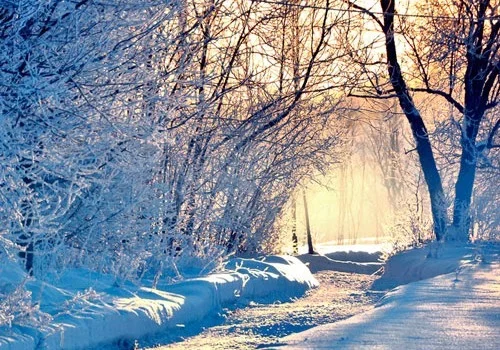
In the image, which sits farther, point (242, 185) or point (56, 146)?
point (242, 185)

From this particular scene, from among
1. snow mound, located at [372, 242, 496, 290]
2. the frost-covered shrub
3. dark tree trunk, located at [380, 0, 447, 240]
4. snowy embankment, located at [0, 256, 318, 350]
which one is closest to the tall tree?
dark tree trunk, located at [380, 0, 447, 240]

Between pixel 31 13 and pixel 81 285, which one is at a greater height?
pixel 31 13

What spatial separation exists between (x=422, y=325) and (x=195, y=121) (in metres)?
6.10

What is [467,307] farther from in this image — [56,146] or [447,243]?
[447,243]

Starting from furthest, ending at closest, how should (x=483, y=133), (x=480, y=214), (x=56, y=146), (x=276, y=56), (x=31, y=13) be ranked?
(x=483, y=133), (x=480, y=214), (x=276, y=56), (x=56, y=146), (x=31, y=13)

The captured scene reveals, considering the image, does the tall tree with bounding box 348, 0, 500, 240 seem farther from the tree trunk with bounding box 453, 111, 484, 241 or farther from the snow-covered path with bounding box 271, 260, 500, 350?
the snow-covered path with bounding box 271, 260, 500, 350

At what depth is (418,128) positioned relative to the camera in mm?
19203

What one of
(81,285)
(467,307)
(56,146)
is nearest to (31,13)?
(56,146)

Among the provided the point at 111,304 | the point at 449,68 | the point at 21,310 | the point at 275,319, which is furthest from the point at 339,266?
the point at 21,310

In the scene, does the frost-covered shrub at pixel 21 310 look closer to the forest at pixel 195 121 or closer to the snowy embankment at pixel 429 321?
the forest at pixel 195 121

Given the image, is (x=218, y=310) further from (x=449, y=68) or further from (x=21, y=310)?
(x=449, y=68)

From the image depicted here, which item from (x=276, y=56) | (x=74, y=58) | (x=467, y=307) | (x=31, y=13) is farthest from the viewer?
(x=276, y=56)

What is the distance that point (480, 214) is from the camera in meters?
18.2

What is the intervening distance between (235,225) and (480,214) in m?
5.49
